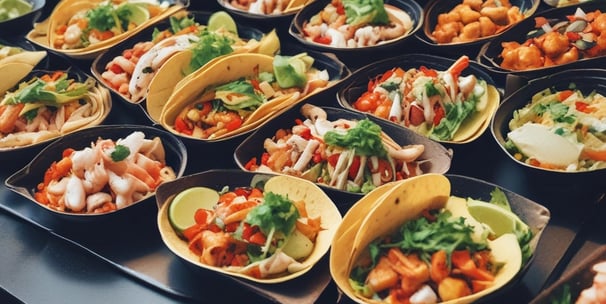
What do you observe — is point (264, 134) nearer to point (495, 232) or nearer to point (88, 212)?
point (88, 212)

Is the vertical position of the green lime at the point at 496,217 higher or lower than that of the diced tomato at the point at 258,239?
higher

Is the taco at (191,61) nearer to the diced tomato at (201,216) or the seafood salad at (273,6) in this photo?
the seafood salad at (273,6)

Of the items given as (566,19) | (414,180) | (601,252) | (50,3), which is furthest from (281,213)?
(50,3)

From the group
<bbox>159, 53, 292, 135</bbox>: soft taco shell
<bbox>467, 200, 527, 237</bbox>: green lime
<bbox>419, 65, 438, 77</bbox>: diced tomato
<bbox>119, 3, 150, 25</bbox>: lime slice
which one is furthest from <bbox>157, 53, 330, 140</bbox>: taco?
<bbox>467, 200, 527, 237</bbox>: green lime

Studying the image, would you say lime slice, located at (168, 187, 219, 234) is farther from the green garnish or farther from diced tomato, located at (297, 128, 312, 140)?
diced tomato, located at (297, 128, 312, 140)

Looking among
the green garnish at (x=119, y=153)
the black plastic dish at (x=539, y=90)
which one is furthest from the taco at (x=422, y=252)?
the green garnish at (x=119, y=153)

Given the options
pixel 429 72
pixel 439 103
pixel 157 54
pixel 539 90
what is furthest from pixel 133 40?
pixel 539 90

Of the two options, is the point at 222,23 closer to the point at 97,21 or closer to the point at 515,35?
the point at 97,21
